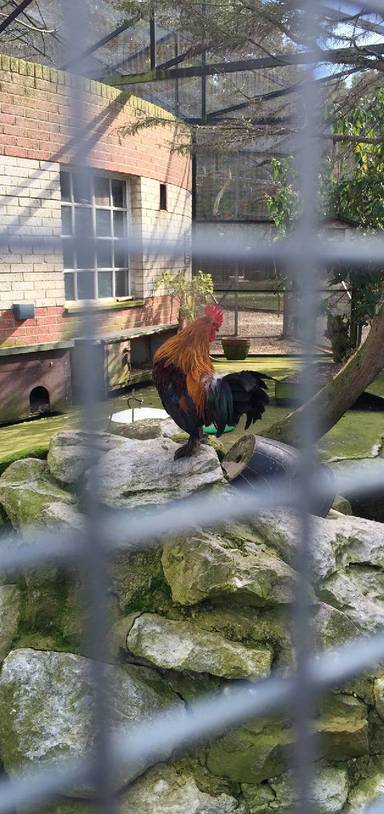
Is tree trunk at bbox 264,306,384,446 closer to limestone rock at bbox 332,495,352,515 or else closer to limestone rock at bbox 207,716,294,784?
limestone rock at bbox 332,495,352,515

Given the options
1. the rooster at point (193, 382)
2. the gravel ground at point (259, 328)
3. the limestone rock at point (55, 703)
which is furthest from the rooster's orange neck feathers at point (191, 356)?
the gravel ground at point (259, 328)

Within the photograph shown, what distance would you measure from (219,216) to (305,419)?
20.5 feet

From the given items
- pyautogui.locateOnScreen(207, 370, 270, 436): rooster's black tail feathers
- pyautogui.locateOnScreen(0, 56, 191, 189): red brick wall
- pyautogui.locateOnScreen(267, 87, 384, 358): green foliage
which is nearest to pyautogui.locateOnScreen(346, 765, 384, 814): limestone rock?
pyautogui.locateOnScreen(207, 370, 270, 436): rooster's black tail feathers

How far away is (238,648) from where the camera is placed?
1610mm

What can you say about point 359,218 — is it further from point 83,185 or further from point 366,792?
point 83,185

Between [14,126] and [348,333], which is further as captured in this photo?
[348,333]

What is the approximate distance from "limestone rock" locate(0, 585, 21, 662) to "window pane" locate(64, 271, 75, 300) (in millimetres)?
1534

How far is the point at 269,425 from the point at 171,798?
2149 millimetres

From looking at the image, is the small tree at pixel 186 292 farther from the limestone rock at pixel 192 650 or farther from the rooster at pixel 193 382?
the limestone rock at pixel 192 650

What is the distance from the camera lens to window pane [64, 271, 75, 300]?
395mm

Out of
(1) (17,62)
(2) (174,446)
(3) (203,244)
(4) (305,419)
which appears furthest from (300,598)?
(1) (17,62)

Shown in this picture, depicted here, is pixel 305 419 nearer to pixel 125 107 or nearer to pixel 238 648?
pixel 238 648

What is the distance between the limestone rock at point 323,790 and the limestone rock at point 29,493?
0.91 meters

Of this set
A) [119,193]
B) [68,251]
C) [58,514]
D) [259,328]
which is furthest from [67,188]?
[259,328]
